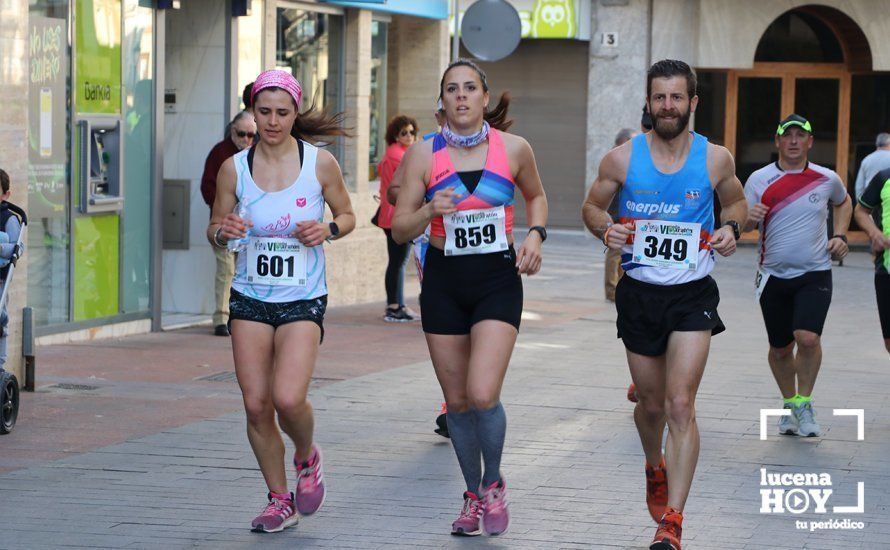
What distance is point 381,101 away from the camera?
1786 cm

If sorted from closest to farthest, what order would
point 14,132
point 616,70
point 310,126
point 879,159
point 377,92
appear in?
1. point 310,126
2. point 14,132
3. point 377,92
4. point 879,159
5. point 616,70

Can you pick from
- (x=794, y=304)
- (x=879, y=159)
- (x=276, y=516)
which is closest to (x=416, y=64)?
(x=879, y=159)

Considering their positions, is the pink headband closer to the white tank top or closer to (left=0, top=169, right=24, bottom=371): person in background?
the white tank top

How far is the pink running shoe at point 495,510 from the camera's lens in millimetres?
6371

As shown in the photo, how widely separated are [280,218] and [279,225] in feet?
0.10

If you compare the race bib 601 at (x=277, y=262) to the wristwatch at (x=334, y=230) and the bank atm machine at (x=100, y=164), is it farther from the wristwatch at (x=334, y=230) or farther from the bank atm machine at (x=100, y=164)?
the bank atm machine at (x=100, y=164)

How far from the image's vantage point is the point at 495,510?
638cm

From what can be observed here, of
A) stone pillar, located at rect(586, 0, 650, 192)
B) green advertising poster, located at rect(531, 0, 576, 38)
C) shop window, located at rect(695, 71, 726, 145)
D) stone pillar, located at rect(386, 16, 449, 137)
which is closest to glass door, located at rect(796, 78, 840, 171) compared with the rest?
shop window, located at rect(695, 71, 726, 145)

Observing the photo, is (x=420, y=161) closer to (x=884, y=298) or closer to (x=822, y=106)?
(x=884, y=298)

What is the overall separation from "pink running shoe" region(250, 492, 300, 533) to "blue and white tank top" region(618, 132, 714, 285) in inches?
67.9

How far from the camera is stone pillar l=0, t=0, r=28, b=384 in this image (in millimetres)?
9812

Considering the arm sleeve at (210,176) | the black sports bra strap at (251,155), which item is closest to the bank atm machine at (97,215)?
the arm sleeve at (210,176)

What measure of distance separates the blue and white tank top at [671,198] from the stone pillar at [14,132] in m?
4.82

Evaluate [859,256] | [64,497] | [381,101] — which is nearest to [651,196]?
[64,497]
